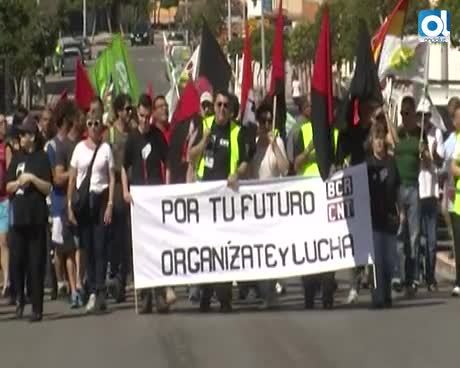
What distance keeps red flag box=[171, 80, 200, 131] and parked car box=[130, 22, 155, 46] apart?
95.5m

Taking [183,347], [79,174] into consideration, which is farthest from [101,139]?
[183,347]

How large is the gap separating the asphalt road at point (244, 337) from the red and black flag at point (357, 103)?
4.94 feet

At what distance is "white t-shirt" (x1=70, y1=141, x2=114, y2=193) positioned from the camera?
632 inches

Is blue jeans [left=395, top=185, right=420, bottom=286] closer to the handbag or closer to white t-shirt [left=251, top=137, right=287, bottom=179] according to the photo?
white t-shirt [left=251, top=137, right=287, bottom=179]

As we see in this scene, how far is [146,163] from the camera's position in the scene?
51.5 ft

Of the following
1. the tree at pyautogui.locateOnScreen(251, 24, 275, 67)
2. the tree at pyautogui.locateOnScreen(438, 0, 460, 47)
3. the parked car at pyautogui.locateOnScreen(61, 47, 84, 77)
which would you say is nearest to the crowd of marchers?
the tree at pyautogui.locateOnScreen(438, 0, 460, 47)

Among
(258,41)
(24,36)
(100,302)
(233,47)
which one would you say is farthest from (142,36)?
(100,302)

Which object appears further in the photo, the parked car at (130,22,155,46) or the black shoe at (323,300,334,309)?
the parked car at (130,22,155,46)

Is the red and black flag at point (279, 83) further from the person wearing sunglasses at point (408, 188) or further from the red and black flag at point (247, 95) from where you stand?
the person wearing sunglasses at point (408, 188)

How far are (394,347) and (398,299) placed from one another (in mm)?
3704

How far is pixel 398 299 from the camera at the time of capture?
16625 millimetres

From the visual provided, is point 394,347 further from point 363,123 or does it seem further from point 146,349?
point 363,123

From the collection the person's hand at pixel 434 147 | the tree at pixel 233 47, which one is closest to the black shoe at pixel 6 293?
the person's hand at pixel 434 147

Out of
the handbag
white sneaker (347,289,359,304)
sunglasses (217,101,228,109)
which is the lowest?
white sneaker (347,289,359,304)
